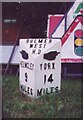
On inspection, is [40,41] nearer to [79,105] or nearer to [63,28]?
[63,28]

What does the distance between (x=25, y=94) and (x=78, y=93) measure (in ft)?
2.22

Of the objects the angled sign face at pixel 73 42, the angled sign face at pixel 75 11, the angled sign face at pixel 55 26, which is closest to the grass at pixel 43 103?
the angled sign face at pixel 73 42

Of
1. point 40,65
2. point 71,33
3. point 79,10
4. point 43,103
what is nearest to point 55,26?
point 71,33

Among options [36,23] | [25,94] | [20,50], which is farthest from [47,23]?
[25,94]

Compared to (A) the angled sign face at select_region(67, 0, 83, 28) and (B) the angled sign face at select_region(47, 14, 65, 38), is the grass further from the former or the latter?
(A) the angled sign face at select_region(67, 0, 83, 28)

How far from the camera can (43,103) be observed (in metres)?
Result: 5.12

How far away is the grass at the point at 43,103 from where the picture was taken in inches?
199

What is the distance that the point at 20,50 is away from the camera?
5184 millimetres

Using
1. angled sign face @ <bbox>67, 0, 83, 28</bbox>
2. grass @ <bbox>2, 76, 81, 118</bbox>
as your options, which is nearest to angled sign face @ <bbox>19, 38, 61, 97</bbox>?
grass @ <bbox>2, 76, 81, 118</bbox>

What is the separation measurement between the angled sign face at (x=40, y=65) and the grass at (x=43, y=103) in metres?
0.11

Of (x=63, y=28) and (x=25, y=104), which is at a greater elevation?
(x=63, y=28)

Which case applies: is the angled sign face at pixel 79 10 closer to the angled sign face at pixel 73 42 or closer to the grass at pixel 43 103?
the angled sign face at pixel 73 42

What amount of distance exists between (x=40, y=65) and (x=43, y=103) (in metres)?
0.50

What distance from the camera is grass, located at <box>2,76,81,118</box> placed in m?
5.06
